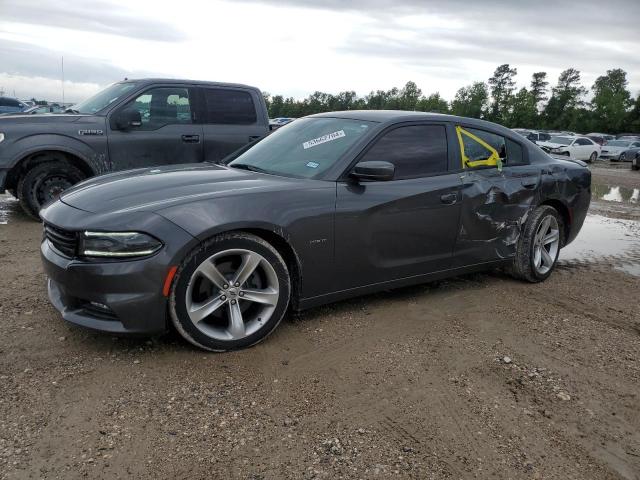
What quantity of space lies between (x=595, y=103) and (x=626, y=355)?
80.1m

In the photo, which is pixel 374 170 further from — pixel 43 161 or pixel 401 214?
pixel 43 161

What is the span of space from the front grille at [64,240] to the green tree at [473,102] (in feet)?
266

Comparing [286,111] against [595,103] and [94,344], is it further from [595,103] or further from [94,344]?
[94,344]

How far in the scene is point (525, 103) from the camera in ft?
244

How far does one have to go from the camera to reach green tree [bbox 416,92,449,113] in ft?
278

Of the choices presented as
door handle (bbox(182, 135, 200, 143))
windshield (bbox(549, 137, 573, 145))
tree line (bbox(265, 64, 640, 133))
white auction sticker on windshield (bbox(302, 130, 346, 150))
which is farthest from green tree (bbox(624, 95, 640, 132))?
white auction sticker on windshield (bbox(302, 130, 346, 150))

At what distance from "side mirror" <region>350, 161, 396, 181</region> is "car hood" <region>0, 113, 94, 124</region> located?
15.7 ft

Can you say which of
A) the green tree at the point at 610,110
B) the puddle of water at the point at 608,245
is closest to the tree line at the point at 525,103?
the green tree at the point at 610,110

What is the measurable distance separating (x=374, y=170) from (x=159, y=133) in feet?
14.8

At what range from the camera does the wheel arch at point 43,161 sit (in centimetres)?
675

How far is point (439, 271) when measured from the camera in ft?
14.3

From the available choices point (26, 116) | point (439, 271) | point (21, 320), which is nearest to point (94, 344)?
point (21, 320)

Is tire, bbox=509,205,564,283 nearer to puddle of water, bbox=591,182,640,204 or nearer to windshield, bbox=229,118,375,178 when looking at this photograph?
windshield, bbox=229,118,375,178

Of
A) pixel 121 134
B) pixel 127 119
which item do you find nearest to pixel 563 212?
pixel 127 119
